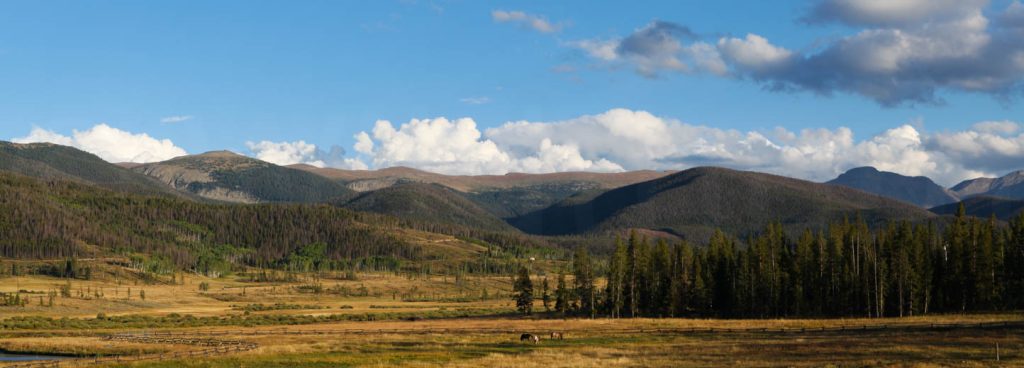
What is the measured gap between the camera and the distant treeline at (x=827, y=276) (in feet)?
416

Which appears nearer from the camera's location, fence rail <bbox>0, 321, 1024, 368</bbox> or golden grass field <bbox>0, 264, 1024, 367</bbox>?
golden grass field <bbox>0, 264, 1024, 367</bbox>

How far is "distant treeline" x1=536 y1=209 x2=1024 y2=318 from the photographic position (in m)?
127

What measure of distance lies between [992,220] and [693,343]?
7082 cm

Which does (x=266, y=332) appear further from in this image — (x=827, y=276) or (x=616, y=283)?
(x=827, y=276)

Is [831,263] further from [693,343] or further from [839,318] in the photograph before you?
[693,343]

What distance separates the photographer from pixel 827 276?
13738 centimetres

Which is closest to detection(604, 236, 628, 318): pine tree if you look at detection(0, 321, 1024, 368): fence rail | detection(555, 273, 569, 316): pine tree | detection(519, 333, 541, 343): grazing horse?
detection(555, 273, 569, 316): pine tree

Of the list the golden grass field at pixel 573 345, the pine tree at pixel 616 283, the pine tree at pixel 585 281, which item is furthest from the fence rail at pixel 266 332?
the pine tree at pixel 585 281

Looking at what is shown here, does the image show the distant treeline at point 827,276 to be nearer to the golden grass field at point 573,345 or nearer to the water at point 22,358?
the golden grass field at point 573,345

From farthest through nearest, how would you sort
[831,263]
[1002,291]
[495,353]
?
[831,263] < [1002,291] < [495,353]

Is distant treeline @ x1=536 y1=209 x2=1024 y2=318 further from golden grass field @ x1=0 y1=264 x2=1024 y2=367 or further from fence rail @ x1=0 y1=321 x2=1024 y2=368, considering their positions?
fence rail @ x1=0 y1=321 x2=1024 y2=368

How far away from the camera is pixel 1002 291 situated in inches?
4948

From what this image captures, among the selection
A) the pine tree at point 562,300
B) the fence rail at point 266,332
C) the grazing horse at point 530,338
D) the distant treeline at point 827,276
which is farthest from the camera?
the pine tree at point 562,300

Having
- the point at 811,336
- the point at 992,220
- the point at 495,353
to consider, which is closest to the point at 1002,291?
the point at 992,220
